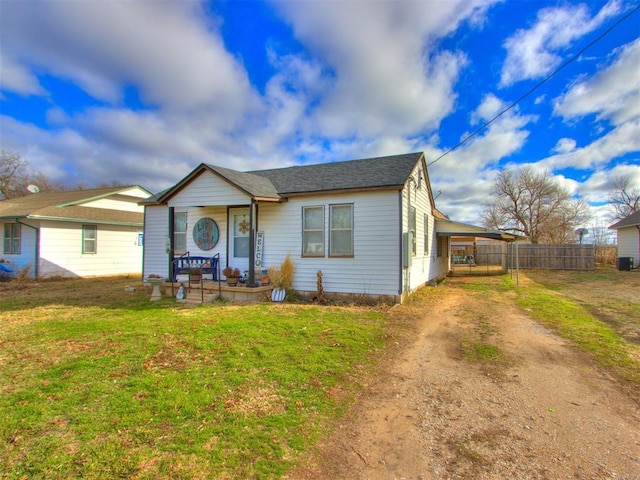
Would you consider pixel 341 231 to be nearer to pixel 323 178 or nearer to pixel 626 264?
pixel 323 178

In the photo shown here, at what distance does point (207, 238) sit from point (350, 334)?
7.31 m

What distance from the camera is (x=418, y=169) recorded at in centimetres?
1160

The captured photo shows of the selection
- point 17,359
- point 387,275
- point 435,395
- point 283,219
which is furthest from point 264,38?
point 435,395

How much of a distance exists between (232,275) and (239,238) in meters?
1.58

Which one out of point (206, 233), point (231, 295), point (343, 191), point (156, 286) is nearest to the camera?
point (343, 191)

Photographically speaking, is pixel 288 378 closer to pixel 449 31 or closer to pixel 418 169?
pixel 418 169

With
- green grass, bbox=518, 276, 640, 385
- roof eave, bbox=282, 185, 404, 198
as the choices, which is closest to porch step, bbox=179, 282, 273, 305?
roof eave, bbox=282, 185, 404, 198

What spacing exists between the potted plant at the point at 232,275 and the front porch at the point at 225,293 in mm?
184

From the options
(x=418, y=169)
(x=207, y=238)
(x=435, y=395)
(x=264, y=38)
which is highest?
(x=264, y=38)

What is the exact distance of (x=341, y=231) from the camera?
9.94 metres

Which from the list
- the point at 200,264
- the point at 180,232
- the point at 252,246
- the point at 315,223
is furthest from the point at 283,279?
the point at 180,232

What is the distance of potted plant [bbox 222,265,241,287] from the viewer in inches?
394

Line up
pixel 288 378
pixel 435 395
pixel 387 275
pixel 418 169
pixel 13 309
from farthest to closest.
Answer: pixel 418 169
pixel 387 275
pixel 13 309
pixel 288 378
pixel 435 395

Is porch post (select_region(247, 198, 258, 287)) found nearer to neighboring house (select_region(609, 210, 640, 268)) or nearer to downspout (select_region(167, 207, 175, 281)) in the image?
downspout (select_region(167, 207, 175, 281))
